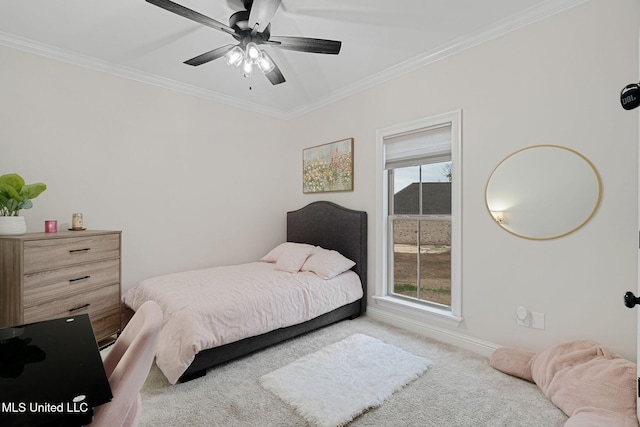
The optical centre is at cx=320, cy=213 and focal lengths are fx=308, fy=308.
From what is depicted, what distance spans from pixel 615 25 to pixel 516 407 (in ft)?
8.06

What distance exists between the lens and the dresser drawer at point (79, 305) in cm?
221

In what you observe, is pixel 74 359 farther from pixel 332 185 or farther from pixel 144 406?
pixel 332 185

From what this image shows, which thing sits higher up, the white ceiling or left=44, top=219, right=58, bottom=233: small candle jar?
the white ceiling

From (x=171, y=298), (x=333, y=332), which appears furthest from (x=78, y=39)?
(x=333, y=332)

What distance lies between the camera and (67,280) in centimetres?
239

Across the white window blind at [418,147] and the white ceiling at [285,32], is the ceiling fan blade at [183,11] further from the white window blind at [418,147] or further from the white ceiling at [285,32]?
the white window blind at [418,147]

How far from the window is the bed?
1.09 ft

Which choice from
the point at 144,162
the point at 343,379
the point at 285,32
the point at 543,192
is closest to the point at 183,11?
the point at 285,32

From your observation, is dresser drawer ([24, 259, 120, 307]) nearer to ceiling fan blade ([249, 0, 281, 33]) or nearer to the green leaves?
the green leaves

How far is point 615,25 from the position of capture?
196 centimetres

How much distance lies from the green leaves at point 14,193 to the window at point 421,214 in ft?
9.88

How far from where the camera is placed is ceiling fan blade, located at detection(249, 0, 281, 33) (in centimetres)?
177

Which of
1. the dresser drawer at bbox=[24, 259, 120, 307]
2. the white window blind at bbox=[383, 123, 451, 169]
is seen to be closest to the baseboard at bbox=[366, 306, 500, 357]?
the white window blind at bbox=[383, 123, 451, 169]

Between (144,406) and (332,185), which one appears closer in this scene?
(144,406)
